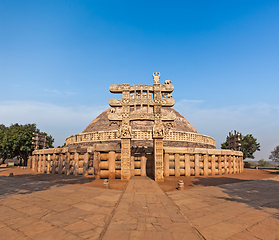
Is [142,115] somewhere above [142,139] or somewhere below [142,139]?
above

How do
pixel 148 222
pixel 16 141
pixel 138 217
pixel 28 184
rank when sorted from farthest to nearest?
pixel 16 141 → pixel 28 184 → pixel 138 217 → pixel 148 222

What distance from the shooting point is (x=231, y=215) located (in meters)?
4.26

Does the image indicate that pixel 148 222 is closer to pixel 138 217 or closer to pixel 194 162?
pixel 138 217

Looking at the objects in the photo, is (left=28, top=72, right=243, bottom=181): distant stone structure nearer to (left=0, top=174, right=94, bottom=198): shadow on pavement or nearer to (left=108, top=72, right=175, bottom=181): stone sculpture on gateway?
(left=108, top=72, right=175, bottom=181): stone sculpture on gateway

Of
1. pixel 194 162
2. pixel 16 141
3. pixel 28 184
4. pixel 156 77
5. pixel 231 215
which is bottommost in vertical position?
pixel 28 184

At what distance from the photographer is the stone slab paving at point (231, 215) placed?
3297 mm

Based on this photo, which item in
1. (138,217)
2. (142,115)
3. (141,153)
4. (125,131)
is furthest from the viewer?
(141,153)

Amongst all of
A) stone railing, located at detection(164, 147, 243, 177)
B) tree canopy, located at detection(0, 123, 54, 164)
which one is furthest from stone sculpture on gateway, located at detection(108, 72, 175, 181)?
tree canopy, located at detection(0, 123, 54, 164)

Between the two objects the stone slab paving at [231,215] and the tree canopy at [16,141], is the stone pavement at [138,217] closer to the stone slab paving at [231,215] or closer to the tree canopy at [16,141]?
the stone slab paving at [231,215]

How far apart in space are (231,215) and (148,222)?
2271 mm

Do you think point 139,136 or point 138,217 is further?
point 139,136

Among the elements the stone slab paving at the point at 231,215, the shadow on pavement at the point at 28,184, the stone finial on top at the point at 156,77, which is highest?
the stone finial on top at the point at 156,77

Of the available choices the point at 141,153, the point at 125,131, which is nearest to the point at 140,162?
the point at 141,153

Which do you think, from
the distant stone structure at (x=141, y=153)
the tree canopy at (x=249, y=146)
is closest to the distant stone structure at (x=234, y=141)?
the distant stone structure at (x=141, y=153)
